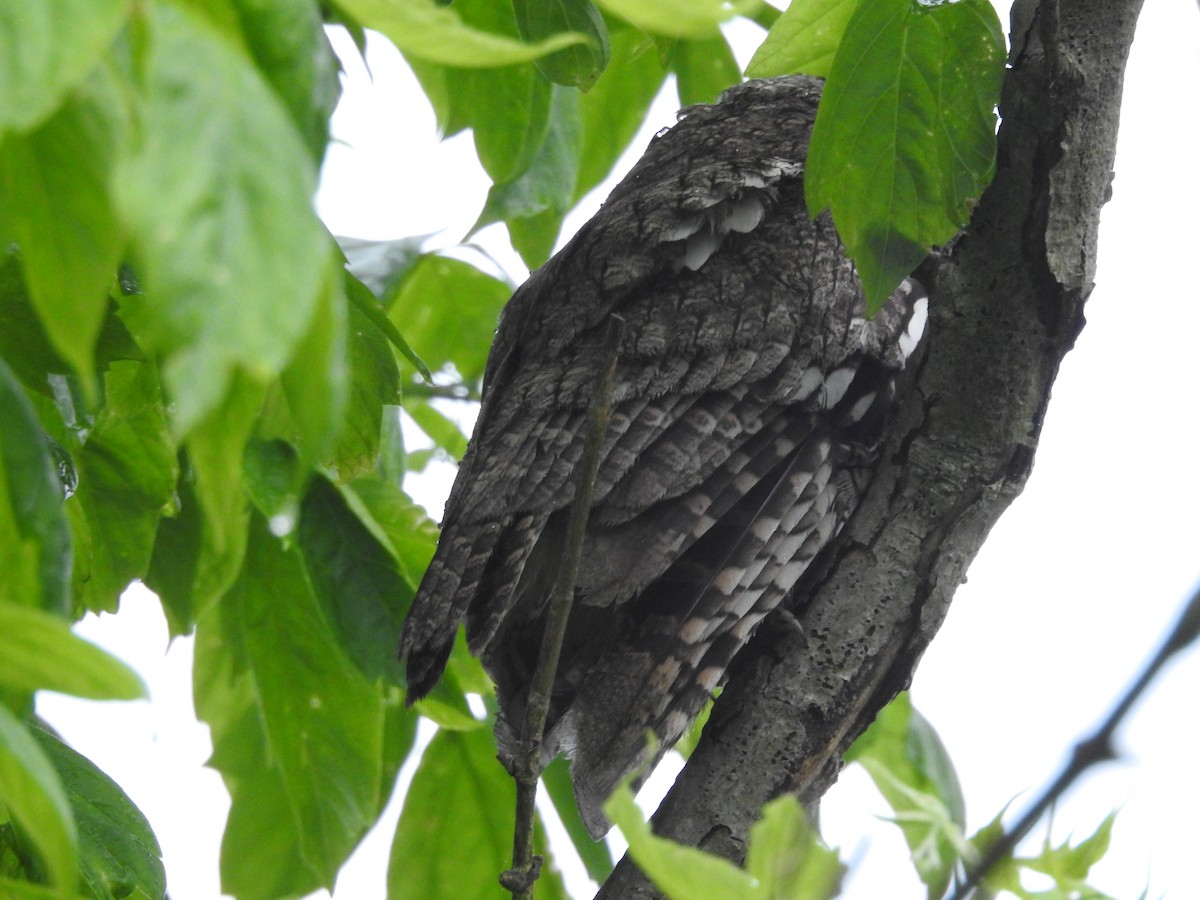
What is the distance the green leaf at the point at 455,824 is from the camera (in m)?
2.36

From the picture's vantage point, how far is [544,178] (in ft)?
8.30

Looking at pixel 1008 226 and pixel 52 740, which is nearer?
pixel 52 740

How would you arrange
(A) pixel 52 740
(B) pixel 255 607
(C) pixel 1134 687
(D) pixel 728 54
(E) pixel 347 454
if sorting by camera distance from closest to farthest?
(C) pixel 1134 687, (A) pixel 52 740, (E) pixel 347 454, (B) pixel 255 607, (D) pixel 728 54

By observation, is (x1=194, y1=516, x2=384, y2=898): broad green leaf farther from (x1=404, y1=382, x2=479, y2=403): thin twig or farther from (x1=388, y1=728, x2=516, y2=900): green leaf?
(x1=404, y1=382, x2=479, y2=403): thin twig

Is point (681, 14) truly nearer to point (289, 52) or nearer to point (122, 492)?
point (289, 52)

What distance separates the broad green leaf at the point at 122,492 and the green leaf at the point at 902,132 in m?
0.93

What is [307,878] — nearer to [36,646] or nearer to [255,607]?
[255,607]

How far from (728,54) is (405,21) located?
1982 mm

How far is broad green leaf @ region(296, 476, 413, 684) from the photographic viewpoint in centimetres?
205

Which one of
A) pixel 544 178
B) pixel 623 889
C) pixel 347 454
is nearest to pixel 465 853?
pixel 623 889

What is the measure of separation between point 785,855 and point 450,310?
2313 millimetres

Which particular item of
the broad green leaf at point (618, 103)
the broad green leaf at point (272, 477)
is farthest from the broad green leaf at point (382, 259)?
the broad green leaf at point (272, 477)

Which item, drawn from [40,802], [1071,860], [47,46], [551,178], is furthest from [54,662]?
[551,178]

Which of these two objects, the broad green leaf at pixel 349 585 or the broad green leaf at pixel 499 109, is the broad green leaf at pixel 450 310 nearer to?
the broad green leaf at pixel 499 109
